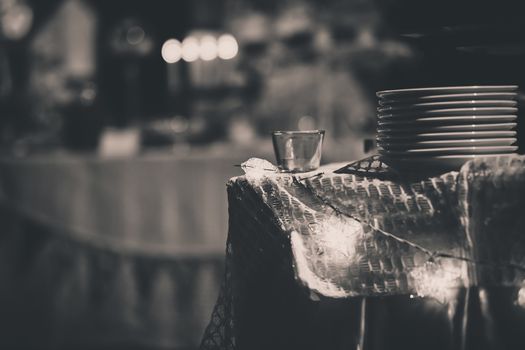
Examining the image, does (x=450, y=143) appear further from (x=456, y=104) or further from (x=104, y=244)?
(x=104, y=244)

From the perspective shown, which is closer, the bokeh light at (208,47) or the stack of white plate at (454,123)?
the stack of white plate at (454,123)

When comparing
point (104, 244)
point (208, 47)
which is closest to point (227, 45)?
point (208, 47)

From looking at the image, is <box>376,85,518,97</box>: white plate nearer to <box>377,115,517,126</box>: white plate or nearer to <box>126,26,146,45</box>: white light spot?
<box>377,115,517,126</box>: white plate

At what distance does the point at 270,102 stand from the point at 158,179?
3.16 m

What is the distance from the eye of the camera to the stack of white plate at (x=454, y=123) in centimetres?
110

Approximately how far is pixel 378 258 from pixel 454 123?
237mm

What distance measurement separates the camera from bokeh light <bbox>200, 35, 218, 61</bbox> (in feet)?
17.8

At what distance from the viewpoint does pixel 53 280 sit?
107 inches

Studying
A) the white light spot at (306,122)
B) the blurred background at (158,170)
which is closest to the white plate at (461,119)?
the blurred background at (158,170)

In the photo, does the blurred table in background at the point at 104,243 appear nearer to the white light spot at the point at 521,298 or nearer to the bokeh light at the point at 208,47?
the white light spot at the point at 521,298

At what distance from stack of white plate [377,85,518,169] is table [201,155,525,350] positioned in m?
0.03

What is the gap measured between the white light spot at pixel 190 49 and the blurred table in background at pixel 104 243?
293cm

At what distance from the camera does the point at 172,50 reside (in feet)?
20.0

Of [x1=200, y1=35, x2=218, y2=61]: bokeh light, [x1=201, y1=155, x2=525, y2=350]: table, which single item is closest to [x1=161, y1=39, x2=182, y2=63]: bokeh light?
[x1=200, y1=35, x2=218, y2=61]: bokeh light
